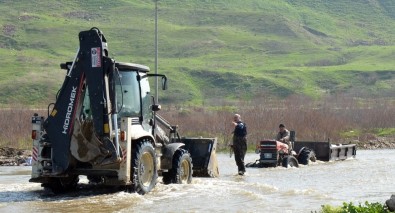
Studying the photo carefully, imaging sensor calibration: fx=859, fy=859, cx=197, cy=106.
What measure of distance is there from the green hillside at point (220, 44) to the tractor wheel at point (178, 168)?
187ft

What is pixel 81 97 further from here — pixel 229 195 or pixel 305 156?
pixel 305 156

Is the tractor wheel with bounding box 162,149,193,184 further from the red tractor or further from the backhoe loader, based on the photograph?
the red tractor

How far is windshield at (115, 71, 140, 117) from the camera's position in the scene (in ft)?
63.2

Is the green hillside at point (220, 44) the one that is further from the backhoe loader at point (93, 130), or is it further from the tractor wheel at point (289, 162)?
the backhoe loader at point (93, 130)

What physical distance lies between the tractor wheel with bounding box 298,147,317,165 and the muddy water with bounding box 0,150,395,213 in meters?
3.08

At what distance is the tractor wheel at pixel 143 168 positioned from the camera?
18906 millimetres

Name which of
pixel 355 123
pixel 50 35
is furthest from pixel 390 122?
pixel 50 35

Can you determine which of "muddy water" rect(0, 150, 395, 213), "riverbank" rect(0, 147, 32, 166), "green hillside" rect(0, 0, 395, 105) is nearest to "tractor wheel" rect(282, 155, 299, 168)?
"muddy water" rect(0, 150, 395, 213)

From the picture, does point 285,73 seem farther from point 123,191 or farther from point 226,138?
point 123,191

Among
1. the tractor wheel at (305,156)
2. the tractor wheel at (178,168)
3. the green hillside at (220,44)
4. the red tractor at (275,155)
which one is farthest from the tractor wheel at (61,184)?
the green hillside at (220,44)

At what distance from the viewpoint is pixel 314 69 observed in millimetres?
107062

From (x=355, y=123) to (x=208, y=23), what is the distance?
94.9 m

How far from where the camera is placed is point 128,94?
64.5 feet

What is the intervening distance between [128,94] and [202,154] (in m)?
4.48
